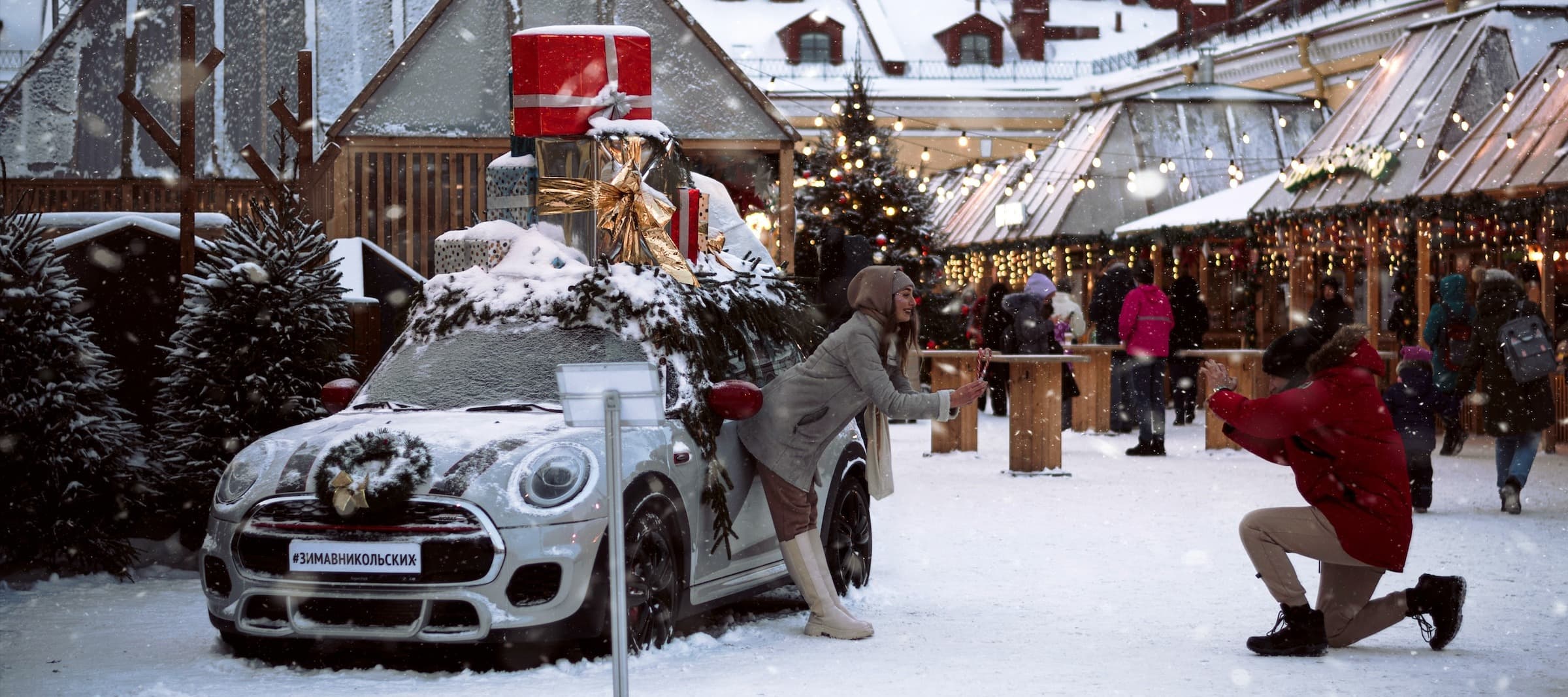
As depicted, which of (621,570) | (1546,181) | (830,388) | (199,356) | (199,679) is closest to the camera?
(621,570)

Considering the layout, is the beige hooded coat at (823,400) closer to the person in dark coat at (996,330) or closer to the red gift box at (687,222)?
the red gift box at (687,222)

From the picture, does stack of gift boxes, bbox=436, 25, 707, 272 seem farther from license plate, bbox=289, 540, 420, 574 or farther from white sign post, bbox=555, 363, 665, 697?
white sign post, bbox=555, 363, 665, 697

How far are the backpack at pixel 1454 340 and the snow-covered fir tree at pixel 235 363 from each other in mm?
9466

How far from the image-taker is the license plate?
6980 millimetres

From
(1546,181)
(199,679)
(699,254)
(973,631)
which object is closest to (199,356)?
(699,254)

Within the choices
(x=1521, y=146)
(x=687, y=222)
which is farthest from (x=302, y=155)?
(x=1521, y=146)

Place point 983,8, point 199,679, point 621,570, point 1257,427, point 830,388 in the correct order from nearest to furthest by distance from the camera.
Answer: point 621,570 → point 199,679 → point 1257,427 → point 830,388 → point 983,8

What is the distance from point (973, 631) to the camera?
837 centimetres

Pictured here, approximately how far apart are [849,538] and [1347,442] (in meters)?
2.74

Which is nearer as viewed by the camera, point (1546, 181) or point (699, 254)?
point (699, 254)

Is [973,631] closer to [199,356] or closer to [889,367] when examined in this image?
[889,367]

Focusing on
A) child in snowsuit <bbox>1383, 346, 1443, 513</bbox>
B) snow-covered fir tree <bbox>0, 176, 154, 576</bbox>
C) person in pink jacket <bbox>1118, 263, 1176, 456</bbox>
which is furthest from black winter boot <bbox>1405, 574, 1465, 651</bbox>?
person in pink jacket <bbox>1118, 263, 1176, 456</bbox>

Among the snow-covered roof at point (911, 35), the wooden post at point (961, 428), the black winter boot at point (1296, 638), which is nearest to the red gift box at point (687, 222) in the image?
the black winter boot at point (1296, 638)

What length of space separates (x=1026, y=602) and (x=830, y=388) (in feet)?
5.99
